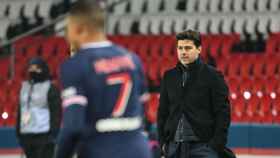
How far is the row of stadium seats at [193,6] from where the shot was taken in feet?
60.8

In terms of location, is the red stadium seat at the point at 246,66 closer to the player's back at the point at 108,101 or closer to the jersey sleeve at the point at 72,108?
the player's back at the point at 108,101

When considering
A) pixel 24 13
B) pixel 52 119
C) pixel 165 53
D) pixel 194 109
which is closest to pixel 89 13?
pixel 194 109

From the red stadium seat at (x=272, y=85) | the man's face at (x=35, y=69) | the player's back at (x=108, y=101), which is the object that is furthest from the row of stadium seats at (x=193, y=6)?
the player's back at (x=108, y=101)

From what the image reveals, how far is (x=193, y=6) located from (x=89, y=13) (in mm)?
14440

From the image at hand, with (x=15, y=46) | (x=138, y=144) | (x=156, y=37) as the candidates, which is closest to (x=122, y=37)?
(x=156, y=37)

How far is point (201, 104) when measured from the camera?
723 centimetres

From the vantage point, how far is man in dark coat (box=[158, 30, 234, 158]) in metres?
7.15

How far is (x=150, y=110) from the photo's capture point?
15.9 meters

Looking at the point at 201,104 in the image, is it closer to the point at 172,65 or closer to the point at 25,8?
the point at 172,65

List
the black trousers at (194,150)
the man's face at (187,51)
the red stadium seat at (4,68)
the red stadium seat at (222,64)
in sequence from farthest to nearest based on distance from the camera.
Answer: the red stadium seat at (4,68)
the red stadium seat at (222,64)
the man's face at (187,51)
the black trousers at (194,150)

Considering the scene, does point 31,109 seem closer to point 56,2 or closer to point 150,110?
point 150,110

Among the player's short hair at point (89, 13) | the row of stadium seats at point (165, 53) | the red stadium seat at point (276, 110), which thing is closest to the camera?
the player's short hair at point (89, 13)

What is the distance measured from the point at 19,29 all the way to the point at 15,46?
1.42 metres

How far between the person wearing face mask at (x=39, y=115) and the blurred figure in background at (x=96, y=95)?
5.43 m
